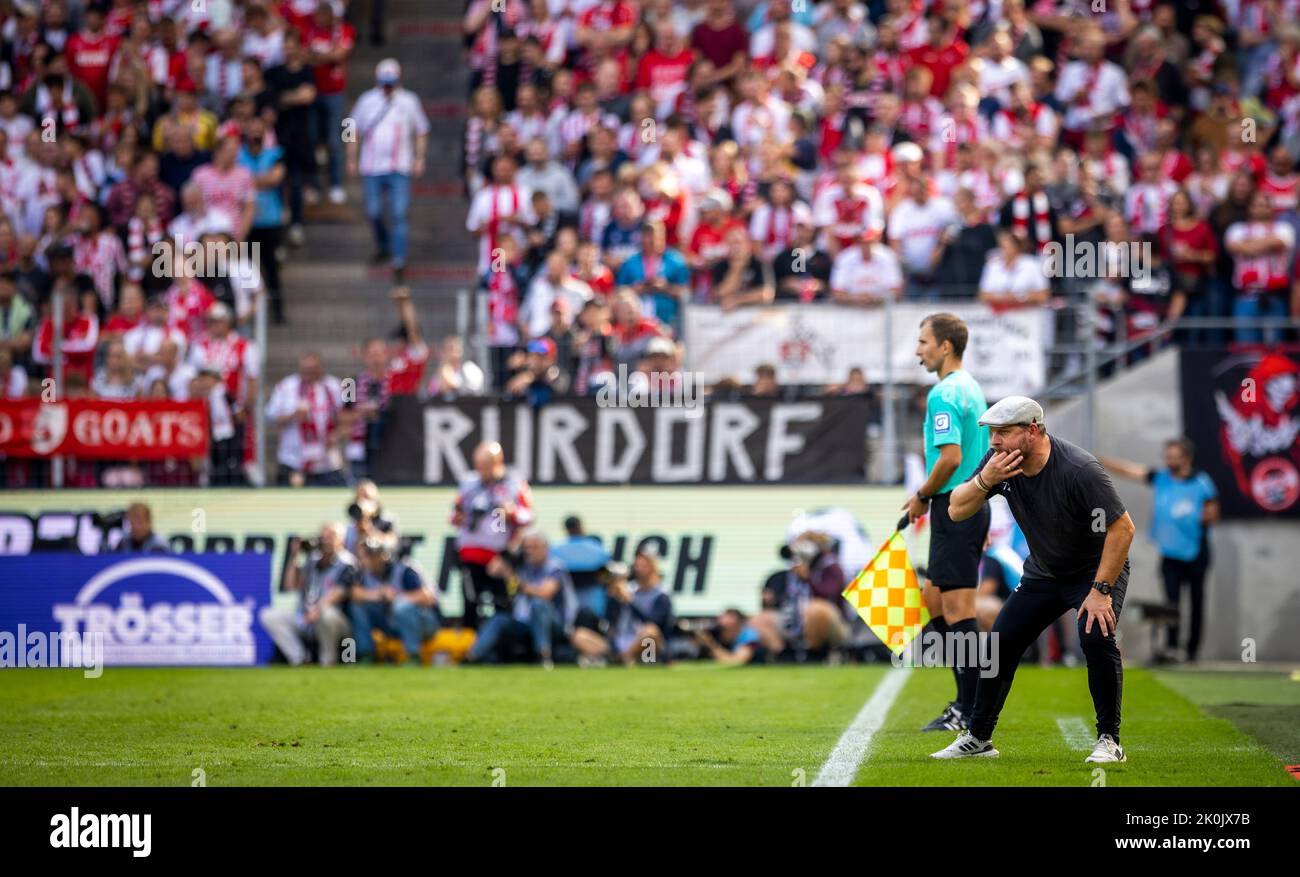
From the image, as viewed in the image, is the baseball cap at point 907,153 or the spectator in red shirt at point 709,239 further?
the baseball cap at point 907,153

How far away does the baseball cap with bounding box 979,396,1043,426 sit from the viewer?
898 centimetres

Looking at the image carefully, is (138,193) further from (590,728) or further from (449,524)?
(590,728)

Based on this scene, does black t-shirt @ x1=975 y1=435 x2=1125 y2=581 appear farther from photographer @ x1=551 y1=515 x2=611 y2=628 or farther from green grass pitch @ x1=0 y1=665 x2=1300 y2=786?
photographer @ x1=551 y1=515 x2=611 y2=628

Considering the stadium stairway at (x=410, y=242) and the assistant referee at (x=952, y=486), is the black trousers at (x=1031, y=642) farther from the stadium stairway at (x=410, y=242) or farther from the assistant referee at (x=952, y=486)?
the stadium stairway at (x=410, y=242)

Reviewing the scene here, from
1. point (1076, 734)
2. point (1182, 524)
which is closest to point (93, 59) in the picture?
point (1182, 524)

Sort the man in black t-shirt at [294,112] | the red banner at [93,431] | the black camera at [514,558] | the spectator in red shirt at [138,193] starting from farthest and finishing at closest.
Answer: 1. the man in black t-shirt at [294,112]
2. the spectator in red shirt at [138,193]
3. the red banner at [93,431]
4. the black camera at [514,558]

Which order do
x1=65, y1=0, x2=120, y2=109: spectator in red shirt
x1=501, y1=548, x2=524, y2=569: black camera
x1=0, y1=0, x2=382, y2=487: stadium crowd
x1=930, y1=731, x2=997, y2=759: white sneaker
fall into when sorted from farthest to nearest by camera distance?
x1=65, y1=0, x2=120, y2=109: spectator in red shirt
x1=0, y1=0, x2=382, y2=487: stadium crowd
x1=501, y1=548, x2=524, y2=569: black camera
x1=930, y1=731, x2=997, y2=759: white sneaker

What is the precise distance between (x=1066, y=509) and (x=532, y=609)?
33.0 ft

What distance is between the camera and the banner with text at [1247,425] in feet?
64.5

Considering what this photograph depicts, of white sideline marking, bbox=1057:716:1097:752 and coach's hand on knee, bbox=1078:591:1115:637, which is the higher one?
coach's hand on knee, bbox=1078:591:1115:637

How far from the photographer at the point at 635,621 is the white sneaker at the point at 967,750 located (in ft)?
29.9

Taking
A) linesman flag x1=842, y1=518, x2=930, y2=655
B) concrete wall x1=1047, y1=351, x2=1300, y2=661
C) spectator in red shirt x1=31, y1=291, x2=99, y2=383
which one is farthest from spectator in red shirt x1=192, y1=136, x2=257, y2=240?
linesman flag x1=842, y1=518, x2=930, y2=655

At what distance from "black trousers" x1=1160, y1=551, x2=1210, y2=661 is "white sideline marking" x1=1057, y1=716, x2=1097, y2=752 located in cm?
728

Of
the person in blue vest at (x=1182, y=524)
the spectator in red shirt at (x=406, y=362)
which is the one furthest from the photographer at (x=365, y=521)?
the person in blue vest at (x=1182, y=524)
